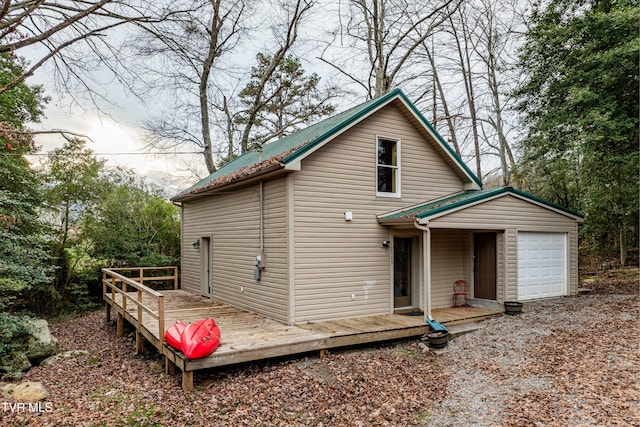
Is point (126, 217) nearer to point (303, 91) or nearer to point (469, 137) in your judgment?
point (303, 91)

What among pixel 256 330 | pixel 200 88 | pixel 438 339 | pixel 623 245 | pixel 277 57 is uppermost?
pixel 277 57

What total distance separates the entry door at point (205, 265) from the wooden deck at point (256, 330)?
69.1 inches

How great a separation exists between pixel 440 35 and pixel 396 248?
45.9 feet

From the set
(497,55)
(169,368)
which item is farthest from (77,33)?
(497,55)

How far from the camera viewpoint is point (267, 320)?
8.34m

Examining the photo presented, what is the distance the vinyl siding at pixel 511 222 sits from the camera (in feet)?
29.6

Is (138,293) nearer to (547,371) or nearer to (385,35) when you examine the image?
(547,371)

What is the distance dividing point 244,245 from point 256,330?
113 inches

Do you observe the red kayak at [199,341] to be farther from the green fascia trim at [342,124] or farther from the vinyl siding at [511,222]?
the vinyl siding at [511,222]

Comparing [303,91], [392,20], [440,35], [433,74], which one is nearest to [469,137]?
[433,74]

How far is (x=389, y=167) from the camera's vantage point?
964 centimetres

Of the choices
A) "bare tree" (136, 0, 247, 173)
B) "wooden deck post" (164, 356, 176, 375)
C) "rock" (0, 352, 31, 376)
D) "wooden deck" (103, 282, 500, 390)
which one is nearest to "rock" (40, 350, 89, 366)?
"rock" (0, 352, 31, 376)

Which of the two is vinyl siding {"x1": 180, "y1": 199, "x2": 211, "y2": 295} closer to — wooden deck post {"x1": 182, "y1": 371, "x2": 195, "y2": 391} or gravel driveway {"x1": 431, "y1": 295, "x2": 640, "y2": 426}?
wooden deck post {"x1": 182, "y1": 371, "x2": 195, "y2": 391}

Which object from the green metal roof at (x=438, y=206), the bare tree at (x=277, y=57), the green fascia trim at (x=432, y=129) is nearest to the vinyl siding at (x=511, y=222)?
the green metal roof at (x=438, y=206)
